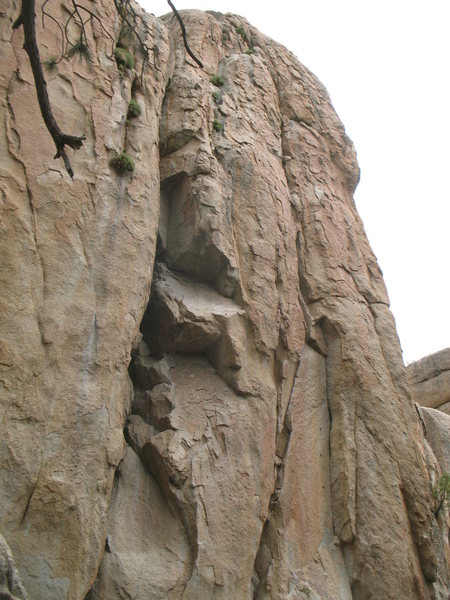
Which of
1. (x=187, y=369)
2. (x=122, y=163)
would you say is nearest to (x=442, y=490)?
(x=187, y=369)

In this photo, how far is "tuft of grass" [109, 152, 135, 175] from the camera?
13.5 meters

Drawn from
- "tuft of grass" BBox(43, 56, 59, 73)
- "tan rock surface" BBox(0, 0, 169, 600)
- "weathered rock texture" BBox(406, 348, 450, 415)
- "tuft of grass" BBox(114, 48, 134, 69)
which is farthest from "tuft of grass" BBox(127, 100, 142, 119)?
"weathered rock texture" BBox(406, 348, 450, 415)

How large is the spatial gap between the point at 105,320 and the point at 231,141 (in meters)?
7.53

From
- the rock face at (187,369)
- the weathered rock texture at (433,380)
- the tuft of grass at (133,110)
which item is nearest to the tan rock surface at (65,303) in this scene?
the rock face at (187,369)

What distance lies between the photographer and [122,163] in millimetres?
13555

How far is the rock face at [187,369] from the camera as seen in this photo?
35.0 feet

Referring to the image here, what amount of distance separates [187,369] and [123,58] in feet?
25.2

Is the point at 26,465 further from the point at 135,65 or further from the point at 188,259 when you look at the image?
the point at 135,65

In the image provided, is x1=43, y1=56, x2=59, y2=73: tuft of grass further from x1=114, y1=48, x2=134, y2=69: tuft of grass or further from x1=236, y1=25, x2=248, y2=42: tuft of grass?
x1=236, y1=25, x2=248, y2=42: tuft of grass

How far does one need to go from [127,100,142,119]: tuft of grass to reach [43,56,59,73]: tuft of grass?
200 cm

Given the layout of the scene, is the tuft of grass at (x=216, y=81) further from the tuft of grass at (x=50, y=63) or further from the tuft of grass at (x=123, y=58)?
the tuft of grass at (x=50, y=63)

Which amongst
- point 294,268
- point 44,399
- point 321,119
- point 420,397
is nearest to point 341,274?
point 294,268

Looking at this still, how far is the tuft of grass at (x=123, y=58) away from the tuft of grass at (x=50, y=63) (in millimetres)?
1967

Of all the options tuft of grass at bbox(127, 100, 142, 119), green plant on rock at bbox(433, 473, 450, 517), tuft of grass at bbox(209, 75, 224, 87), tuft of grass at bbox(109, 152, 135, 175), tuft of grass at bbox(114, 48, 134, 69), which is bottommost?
green plant on rock at bbox(433, 473, 450, 517)
